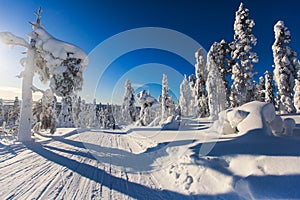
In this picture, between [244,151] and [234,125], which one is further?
[234,125]

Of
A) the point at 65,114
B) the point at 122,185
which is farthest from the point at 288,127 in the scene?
the point at 65,114

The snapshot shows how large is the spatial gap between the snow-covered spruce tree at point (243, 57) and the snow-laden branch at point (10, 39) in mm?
21001

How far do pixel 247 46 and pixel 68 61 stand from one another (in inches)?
745

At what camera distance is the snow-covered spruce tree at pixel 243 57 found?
19.6 meters

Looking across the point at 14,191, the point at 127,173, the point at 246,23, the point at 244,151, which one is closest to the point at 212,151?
the point at 244,151

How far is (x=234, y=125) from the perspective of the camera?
329 inches

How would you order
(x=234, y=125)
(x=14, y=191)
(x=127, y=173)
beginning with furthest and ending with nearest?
1. (x=234, y=125)
2. (x=127, y=173)
3. (x=14, y=191)

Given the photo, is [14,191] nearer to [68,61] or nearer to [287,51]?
[68,61]

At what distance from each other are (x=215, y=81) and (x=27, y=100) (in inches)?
962

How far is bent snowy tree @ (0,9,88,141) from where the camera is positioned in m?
12.1

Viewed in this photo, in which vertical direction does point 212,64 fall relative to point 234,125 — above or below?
above

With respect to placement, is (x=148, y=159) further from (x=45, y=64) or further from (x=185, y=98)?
(x=185, y=98)

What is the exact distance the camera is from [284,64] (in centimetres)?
2056

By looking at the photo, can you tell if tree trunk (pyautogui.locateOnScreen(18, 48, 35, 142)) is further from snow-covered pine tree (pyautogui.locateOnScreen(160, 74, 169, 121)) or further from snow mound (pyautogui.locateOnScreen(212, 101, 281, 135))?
snow-covered pine tree (pyautogui.locateOnScreen(160, 74, 169, 121))
